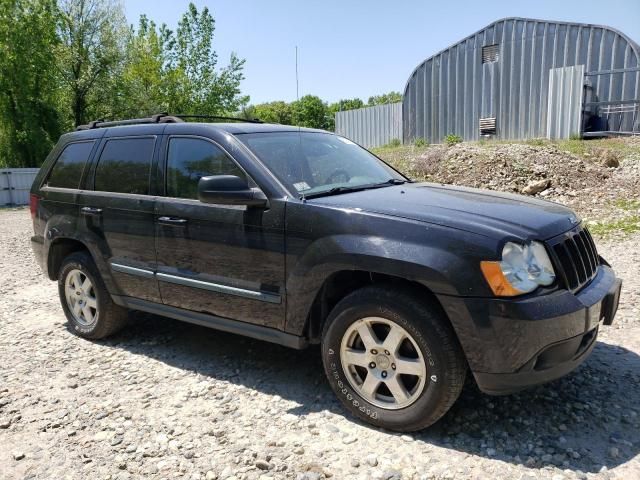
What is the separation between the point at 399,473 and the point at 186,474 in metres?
1.14

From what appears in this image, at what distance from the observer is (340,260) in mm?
3141

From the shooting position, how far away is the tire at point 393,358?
9.54ft

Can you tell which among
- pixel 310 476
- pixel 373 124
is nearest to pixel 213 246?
pixel 310 476

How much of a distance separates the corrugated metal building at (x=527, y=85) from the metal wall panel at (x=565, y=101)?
27 mm

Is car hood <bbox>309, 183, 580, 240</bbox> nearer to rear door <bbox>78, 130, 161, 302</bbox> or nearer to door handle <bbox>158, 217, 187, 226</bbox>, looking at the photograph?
door handle <bbox>158, 217, 187, 226</bbox>

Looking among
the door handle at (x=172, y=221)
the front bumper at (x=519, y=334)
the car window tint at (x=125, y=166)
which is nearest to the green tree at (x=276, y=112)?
the car window tint at (x=125, y=166)

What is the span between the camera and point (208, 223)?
3773 mm

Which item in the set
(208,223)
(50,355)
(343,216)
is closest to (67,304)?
(50,355)

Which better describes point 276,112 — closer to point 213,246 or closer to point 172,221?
point 172,221

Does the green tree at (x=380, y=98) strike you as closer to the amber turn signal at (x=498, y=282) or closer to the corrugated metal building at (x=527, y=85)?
the corrugated metal building at (x=527, y=85)

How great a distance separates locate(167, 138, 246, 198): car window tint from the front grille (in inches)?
86.5

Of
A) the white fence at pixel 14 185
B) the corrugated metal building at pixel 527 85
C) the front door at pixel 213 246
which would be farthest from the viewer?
the white fence at pixel 14 185

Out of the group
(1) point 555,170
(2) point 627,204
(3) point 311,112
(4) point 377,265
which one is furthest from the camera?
(3) point 311,112

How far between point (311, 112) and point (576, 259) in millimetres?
63134
